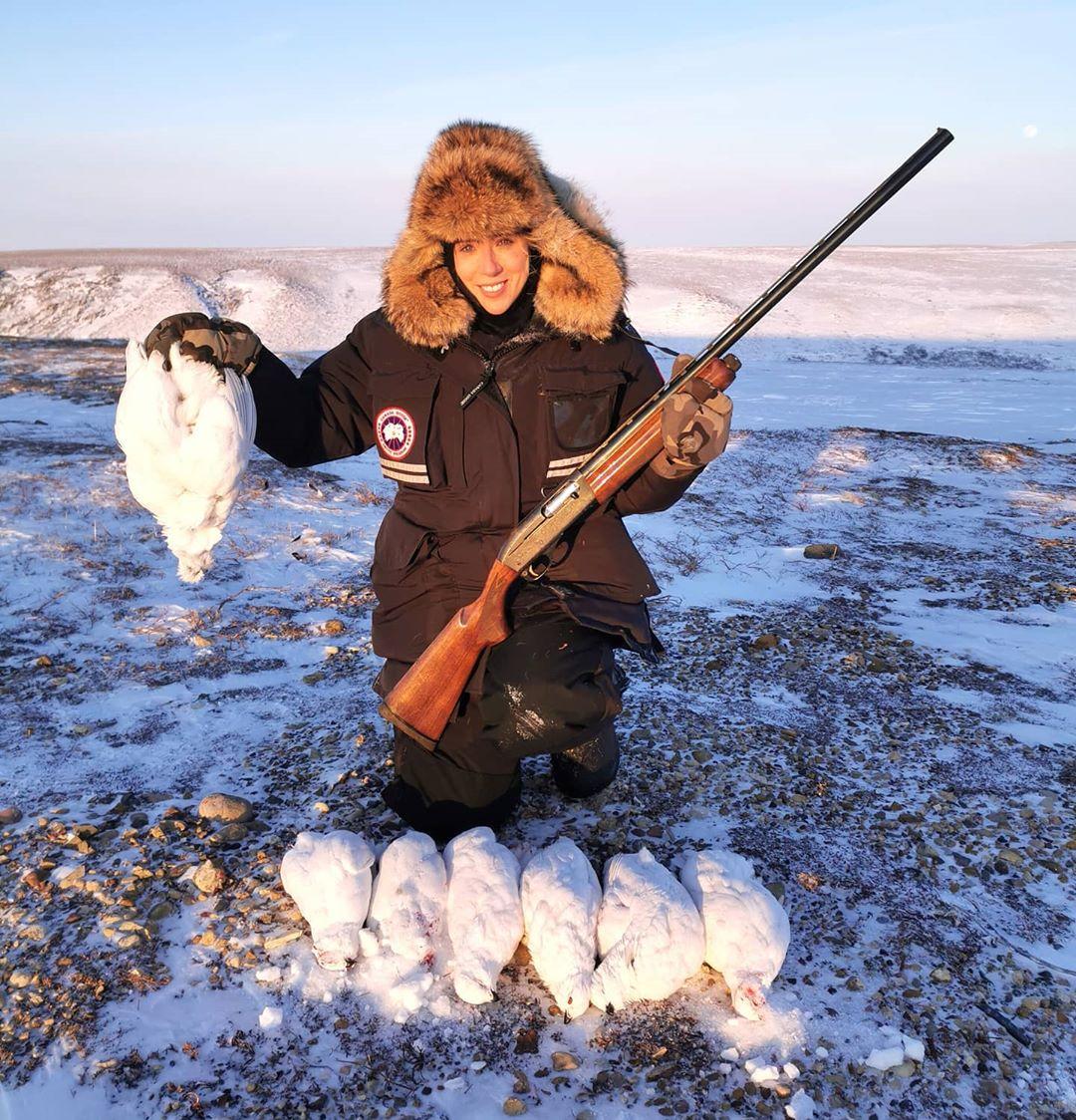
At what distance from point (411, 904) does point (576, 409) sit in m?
1.91

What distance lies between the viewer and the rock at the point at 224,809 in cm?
331

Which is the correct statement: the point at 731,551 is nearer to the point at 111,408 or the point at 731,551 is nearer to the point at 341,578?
the point at 341,578

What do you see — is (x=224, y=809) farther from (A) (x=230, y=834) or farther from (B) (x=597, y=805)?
(B) (x=597, y=805)

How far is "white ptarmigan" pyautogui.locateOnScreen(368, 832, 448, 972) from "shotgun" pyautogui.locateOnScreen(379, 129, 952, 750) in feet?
1.77

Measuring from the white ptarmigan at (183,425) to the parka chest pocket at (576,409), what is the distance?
3.80ft

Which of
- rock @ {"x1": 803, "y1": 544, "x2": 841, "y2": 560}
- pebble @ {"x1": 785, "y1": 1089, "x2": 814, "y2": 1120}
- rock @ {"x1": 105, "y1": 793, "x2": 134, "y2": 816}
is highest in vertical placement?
pebble @ {"x1": 785, "y1": 1089, "x2": 814, "y2": 1120}

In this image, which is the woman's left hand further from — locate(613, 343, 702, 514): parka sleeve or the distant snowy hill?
the distant snowy hill

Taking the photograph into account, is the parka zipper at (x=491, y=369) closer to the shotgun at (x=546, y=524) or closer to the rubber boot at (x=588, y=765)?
the shotgun at (x=546, y=524)

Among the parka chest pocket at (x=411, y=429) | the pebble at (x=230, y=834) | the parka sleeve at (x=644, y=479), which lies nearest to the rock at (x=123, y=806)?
the pebble at (x=230, y=834)

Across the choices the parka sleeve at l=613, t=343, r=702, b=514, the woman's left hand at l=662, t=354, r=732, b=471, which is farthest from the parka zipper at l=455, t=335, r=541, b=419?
the woman's left hand at l=662, t=354, r=732, b=471

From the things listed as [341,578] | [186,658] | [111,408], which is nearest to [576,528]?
[186,658]

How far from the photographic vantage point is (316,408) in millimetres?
3613

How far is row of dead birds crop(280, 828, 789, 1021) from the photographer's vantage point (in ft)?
8.21

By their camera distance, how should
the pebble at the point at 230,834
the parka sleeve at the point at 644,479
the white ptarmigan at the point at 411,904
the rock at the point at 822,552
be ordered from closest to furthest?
the white ptarmigan at the point at 411,904 < the pebble at the point at 230,834 < the parka sleeve at the point at 644,479 < the rock at the point at 822,552
